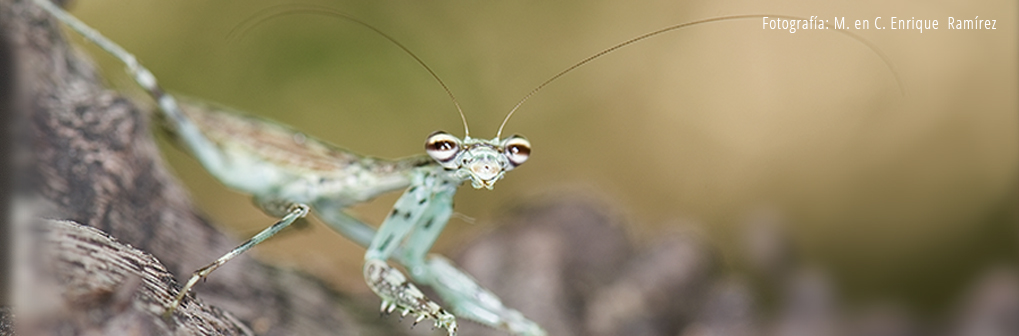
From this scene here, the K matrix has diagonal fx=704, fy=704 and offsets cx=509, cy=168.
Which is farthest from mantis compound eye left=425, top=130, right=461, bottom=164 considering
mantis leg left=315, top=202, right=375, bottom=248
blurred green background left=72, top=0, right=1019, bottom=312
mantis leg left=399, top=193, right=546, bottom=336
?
blurred green background left=72, top=0, right=1019, bottom=312

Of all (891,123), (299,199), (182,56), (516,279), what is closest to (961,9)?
(891,123)

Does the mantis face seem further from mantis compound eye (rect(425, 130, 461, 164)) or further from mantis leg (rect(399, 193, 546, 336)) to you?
mantis leg (rect(399, 193, 546, 336))

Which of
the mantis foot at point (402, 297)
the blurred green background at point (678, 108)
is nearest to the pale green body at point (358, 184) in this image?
the mantis foot at point (402, 297)

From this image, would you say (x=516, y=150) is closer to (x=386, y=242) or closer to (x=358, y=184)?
(x=386, y=242)

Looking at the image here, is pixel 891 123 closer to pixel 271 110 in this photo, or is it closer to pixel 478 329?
pixel 478 329

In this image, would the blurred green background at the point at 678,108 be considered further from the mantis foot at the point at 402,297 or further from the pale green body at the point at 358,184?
the mantis foot at the point at 402,297

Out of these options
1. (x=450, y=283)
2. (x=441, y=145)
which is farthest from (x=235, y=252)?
(x=450, y=283)

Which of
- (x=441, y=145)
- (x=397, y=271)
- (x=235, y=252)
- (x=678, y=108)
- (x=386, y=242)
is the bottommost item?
(x=235, y=252)

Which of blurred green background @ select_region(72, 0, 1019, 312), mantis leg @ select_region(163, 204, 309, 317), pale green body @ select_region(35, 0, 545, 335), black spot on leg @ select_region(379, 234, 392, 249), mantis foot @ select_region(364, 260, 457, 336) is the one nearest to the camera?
mantis leg @ select_region(163, 204, 309, 317)
